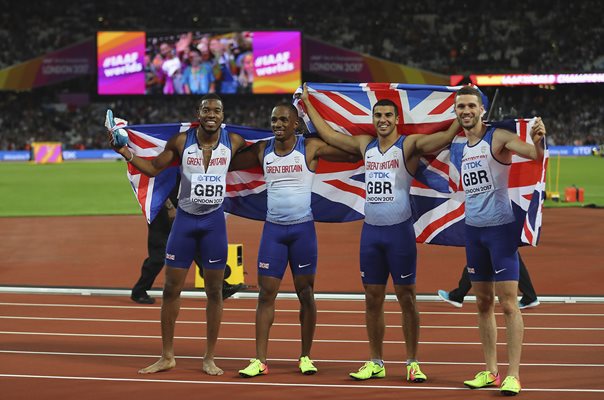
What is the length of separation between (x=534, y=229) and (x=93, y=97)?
170ft

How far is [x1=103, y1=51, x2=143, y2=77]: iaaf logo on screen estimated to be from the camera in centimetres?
5128

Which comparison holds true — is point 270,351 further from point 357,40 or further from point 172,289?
point 357,40

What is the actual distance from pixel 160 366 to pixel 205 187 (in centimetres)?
148

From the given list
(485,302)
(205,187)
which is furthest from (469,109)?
(205,187)

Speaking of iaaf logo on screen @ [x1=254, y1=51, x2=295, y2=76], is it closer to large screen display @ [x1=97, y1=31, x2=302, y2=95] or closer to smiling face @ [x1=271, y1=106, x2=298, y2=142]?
large screen display @ [x1=97, y1=31, x2=302, y2=95]

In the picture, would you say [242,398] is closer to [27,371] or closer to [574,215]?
[27,371]

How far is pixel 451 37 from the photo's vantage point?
58.6 m

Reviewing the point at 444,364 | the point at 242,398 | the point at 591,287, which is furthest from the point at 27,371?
the point at 591,287

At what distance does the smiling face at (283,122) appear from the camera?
24.7 ft

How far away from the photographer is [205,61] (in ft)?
167

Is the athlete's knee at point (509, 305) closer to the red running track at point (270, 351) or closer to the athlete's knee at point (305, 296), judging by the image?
the red running track at point (270, 351)

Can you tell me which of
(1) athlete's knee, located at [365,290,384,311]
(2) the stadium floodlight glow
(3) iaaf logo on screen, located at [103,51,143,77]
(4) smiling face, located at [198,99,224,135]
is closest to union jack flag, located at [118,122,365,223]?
(4) smiling face, located at [198,99,224,135]

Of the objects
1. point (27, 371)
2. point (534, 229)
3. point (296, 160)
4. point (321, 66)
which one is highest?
point (321, 66)

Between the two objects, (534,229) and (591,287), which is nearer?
(534,229)
